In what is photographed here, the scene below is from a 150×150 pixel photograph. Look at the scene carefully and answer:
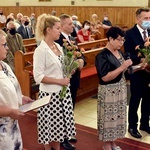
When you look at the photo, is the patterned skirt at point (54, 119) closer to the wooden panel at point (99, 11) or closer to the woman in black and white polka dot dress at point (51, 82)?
the woman in black and white polka dot dress at point (51, 82)

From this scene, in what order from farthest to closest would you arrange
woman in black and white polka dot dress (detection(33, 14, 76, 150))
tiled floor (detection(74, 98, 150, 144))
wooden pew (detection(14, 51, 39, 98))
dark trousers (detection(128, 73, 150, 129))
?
wooden pew (detection(14, 51, 39, 98))
tiled floor (detection(74, 98, 150, 144))
dark trousers (detection(128, 73, 150, 129))
woman in black and white polka dot dress (detection(33, 14, 76, 150))

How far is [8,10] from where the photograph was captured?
17.8 meters

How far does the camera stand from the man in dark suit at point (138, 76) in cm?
364

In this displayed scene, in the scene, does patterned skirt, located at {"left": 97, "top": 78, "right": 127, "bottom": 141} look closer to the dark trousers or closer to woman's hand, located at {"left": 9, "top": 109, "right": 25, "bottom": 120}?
the dark trousers

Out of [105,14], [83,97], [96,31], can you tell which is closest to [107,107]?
[83,97]

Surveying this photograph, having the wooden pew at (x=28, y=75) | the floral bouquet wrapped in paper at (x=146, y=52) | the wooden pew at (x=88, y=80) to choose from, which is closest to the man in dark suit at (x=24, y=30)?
the wooden pew at (x=88, y=80)

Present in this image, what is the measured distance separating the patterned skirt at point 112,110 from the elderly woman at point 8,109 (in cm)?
120

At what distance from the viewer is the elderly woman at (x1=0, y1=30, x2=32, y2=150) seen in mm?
1910

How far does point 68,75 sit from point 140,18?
134 centimetres

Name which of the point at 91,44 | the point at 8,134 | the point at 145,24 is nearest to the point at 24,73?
the point at 145,24

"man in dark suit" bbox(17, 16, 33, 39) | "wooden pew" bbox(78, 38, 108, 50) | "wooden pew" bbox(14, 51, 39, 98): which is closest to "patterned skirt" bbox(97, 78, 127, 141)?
"wooden pew" bbox(14, 51, 39, 98)

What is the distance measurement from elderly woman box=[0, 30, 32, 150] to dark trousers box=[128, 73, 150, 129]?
2091 mm

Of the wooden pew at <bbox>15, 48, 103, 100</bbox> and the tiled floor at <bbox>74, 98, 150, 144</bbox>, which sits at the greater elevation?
the wooden pew at <bbox>15, 48, 103, 100</bbox>

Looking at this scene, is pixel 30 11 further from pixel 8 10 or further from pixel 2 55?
pixel 2 55
